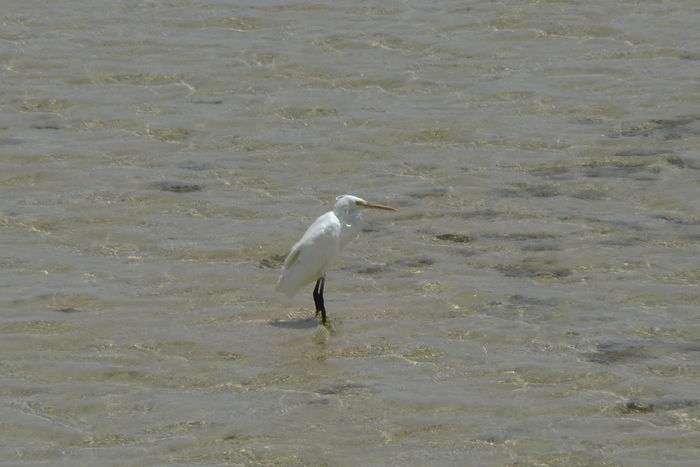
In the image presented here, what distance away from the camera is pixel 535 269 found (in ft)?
38.7

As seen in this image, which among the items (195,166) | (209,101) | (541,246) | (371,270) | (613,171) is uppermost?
(209,101)

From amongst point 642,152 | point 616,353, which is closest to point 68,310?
point 616,353

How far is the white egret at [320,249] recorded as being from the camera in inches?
433

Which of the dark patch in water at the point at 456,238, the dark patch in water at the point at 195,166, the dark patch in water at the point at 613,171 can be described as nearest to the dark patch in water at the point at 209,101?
the dark patch in water at the point at 195,166

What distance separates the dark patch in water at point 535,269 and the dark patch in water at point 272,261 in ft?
5.00

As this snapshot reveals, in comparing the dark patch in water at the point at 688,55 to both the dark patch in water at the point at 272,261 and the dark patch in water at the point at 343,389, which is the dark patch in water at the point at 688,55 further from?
the dark patch in water at the point at 343,389

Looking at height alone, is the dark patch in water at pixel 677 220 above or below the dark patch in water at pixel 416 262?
above

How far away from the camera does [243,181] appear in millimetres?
13641

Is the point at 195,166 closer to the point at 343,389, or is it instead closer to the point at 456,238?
the point at 456,238

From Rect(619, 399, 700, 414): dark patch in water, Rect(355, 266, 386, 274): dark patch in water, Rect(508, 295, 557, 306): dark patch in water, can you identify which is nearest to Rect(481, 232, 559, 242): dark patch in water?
Rect(355, 266, 386, 274): dark patch in water

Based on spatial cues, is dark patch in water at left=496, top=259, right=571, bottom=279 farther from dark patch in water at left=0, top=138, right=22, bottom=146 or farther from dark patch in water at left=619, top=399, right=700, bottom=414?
dark patch in water at left=0, top=138, right=22, bottom=146

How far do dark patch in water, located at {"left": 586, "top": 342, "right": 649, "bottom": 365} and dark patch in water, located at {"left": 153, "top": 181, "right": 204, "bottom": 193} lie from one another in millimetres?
4233

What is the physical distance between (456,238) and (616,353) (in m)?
2.45

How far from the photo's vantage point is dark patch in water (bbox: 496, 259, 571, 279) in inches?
460
